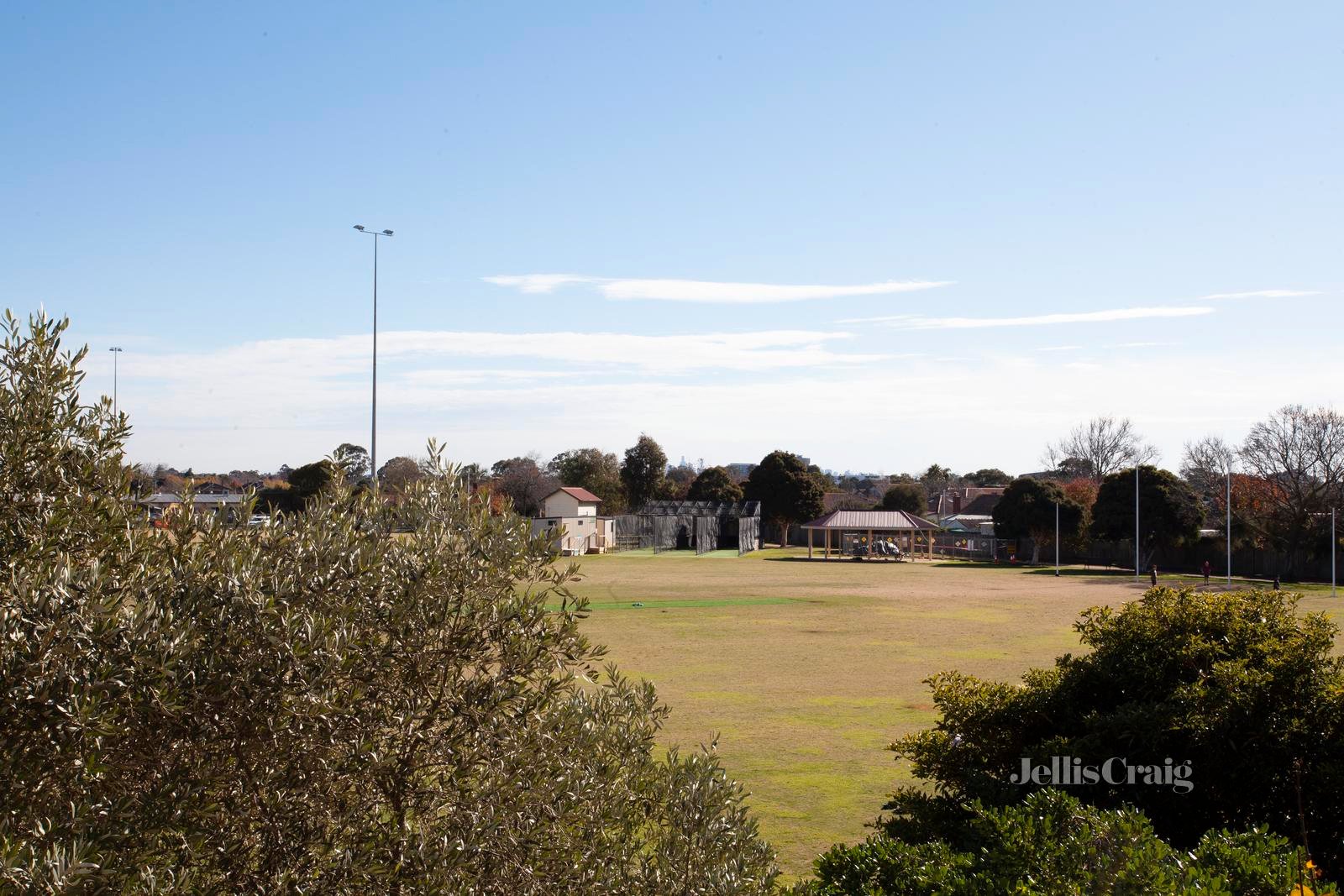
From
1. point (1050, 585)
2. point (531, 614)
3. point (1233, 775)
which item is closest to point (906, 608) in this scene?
point (1050, 585)

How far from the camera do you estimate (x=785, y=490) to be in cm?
7962

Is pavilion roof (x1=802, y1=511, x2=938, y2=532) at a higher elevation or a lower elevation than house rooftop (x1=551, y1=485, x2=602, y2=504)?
lower

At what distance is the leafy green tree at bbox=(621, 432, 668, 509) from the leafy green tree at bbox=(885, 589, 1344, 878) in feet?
269

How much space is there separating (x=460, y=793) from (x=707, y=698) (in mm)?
13702

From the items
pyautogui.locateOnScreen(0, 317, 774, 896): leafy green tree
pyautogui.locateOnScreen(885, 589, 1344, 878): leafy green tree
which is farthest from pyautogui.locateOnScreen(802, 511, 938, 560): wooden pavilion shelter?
pyautogui.locateOnScreen(0, 317, 774, 896): leafy green tree

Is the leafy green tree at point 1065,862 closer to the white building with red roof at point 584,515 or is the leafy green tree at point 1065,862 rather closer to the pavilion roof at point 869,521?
the pavilion roof at point 869,521

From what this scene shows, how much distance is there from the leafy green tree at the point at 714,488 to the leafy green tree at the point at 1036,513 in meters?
25.4

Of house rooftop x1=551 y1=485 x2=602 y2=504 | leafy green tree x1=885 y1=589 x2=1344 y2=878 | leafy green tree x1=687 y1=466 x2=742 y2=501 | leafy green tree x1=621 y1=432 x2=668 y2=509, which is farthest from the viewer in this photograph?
leafy green tree x1=621 y1=432 x2=668 y2=509

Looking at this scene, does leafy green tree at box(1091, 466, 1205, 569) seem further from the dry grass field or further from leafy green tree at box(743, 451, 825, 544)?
leafy green tree at box(743, 451, 825, 544)

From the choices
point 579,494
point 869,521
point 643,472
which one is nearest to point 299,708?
point 869,521

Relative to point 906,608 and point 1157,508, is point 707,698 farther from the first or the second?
point 1157,508

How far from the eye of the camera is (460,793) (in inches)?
151

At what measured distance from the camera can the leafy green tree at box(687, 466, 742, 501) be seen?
8444 centimetres

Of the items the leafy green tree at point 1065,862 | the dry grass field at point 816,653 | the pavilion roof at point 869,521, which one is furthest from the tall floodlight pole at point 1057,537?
the leafy green tree at point 1065,862
